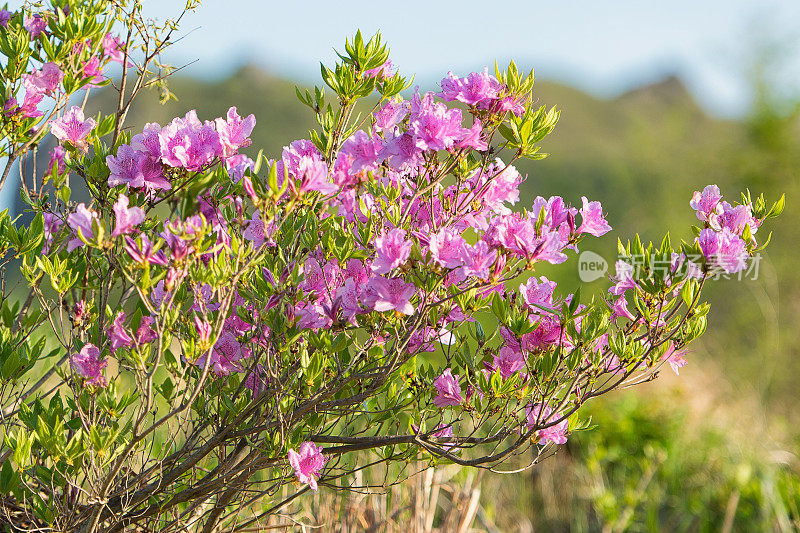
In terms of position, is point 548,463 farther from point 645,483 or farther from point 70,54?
point 70,54

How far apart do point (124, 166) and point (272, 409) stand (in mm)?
532

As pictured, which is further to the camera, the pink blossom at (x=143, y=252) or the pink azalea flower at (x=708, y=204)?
the pink azalea flower at (x=708, y=204)

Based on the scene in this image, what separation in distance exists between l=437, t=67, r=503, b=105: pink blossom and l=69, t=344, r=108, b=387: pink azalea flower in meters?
0.80

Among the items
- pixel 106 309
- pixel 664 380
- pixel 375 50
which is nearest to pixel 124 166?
pixel 106 309

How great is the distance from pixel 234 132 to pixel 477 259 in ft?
1.69

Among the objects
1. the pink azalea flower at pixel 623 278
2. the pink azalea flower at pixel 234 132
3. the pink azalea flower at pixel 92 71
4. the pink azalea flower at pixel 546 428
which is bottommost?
the pink azalea flower at pixel 546 428

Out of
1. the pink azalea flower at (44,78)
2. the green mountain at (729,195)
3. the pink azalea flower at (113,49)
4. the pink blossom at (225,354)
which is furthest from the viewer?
the green mountain at (729,195)

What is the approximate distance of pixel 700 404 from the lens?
573 centimetres

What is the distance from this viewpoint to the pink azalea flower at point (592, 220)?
128cm

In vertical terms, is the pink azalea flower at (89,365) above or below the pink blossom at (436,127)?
below

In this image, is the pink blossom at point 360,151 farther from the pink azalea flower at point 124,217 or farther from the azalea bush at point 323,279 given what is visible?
the pink azalea flower at point 124,217

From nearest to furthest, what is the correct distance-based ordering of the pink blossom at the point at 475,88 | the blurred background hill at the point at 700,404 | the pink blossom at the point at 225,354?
the pink blossom at the point at 475,88 < the pink blossom at the point at 225,354 < the blurred background hill at the point at 700,404

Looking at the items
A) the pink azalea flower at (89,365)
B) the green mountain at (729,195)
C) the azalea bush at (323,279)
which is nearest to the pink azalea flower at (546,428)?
the azalea bush at (323,279)

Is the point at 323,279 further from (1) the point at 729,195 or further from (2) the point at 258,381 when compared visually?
(1) the point at 729,195
